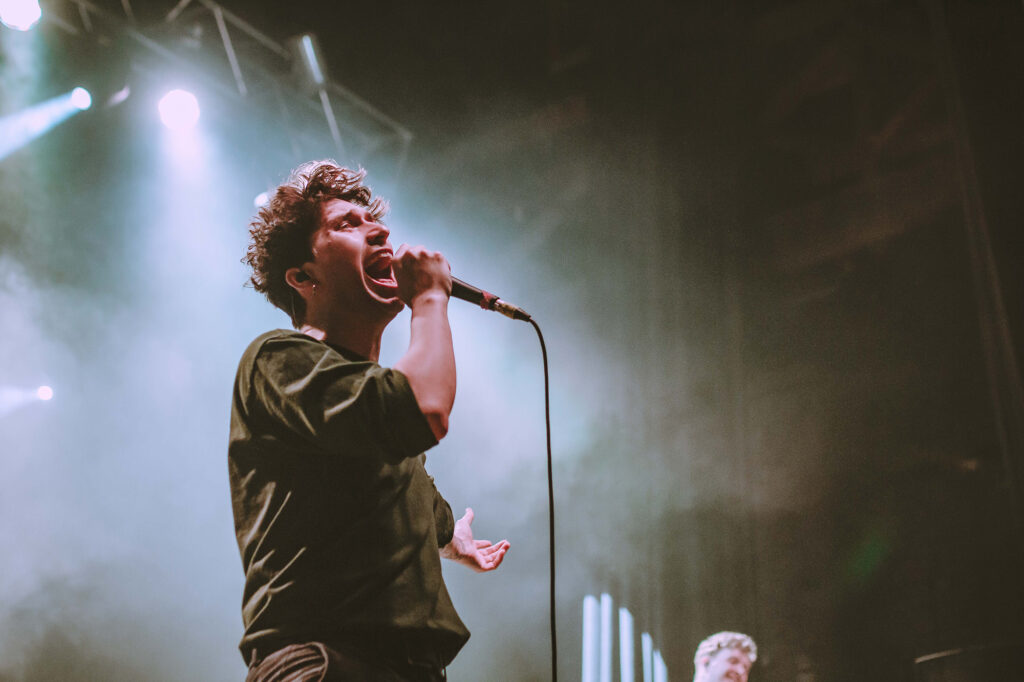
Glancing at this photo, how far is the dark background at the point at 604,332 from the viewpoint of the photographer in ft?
14.6

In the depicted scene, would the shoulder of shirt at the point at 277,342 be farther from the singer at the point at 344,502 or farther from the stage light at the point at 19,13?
the stage light at the point at 19,13

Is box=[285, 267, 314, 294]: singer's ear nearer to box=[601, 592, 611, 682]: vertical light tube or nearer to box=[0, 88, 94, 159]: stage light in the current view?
box=[601, 592, 611, 682]: vertical light tube

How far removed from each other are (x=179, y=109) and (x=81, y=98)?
700 millimetres

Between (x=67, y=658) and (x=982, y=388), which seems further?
(x=67, y=658)

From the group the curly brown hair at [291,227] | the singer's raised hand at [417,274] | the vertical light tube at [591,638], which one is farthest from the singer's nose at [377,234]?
the vertical light tube at [591,638]

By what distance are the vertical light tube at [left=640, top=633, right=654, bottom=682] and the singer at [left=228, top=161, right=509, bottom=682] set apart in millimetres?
4742

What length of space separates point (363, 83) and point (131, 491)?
3991 millimetres

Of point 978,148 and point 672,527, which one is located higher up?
point 978,148

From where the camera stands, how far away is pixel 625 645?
18.0ft

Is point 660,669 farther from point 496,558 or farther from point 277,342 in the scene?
point 277,342

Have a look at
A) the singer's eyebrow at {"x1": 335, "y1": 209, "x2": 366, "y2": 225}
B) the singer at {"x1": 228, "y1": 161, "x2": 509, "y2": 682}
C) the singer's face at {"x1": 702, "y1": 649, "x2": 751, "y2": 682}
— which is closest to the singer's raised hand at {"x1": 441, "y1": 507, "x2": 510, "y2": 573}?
the singer at {"x1": 228, "y1": 161, "x2": 509, "y2": 682}

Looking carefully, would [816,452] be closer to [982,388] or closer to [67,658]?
[982,388]

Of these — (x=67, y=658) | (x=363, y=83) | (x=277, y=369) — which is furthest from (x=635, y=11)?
(x=67, y=658)

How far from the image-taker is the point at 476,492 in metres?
6.16
